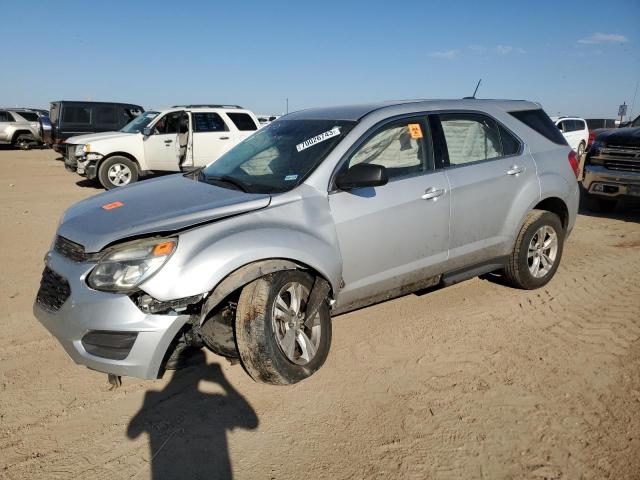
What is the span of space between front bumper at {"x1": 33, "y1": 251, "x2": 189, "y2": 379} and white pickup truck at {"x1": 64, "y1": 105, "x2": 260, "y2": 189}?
8.78 m

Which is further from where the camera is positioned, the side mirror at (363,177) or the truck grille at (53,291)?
the side mirror at (363,177)

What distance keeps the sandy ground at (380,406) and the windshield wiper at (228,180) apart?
1223 mm

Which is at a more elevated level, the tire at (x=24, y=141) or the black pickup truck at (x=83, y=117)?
the black pickup truck at (x=83, y=117)

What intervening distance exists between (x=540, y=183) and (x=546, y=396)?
215cm

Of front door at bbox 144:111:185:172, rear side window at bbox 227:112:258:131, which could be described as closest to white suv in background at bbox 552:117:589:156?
rear side window at bbox 227:112:258:131

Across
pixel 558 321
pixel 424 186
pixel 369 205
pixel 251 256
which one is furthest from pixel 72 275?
pixel 558 321

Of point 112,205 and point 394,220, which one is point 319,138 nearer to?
point 394,220

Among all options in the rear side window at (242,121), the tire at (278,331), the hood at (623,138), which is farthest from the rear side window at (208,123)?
the tire at (278,331)

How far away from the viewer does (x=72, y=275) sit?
2775mm

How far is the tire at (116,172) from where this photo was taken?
11.2m

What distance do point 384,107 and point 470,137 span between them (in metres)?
0.89

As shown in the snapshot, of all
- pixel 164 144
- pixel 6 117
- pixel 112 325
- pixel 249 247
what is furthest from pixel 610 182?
pixel 6 117

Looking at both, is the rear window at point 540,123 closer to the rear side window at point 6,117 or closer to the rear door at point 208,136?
the rear door at point 208,136

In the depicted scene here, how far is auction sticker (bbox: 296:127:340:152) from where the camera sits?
3.56 m
